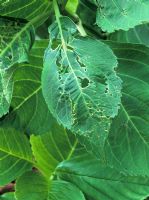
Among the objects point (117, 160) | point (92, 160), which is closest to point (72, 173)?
point (92, 160)

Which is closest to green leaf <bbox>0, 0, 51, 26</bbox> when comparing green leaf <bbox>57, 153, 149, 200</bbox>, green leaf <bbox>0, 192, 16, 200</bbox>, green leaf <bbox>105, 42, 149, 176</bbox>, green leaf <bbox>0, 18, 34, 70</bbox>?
green leaf <bbox>0, 18, 34, 70</bbox>

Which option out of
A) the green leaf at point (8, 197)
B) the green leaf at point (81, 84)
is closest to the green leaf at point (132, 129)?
the green leaf at point (81, 84)

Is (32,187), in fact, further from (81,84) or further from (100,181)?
(81,84)

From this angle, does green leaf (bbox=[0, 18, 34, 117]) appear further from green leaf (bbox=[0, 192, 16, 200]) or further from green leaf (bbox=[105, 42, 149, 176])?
green leaf (bbox=[0, 192, 16, 200])

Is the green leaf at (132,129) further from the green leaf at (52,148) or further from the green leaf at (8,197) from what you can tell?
the green leaf at (8,197)

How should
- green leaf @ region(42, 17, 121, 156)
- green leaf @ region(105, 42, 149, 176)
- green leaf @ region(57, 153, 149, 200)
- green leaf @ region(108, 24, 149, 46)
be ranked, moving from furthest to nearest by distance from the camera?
1. green leaf @ region(108, 24, 149, 46)
2. green leaf @ region(57, 153, 149, 200)
3. green leaf @ region(105, 42, 149, 176)
4. green leaf @ region(42, 17, 121, 156)

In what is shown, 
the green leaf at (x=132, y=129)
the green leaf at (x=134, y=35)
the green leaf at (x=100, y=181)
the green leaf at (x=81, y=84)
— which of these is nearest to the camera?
the green leaf at (x=81, y=84)
